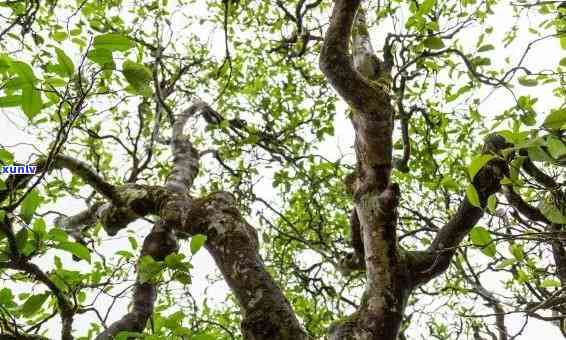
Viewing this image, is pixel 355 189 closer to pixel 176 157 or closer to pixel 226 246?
pixel 226 246

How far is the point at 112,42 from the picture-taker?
1271 millimetres

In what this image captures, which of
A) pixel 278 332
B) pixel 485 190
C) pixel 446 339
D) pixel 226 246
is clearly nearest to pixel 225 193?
pixel 226 246

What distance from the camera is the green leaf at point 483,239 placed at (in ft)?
6.79

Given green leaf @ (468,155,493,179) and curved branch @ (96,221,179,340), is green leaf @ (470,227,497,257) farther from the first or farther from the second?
curved branch @ (96,221,179,340)

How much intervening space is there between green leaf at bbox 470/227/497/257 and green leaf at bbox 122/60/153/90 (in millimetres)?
1675

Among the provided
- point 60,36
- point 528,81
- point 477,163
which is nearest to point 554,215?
point 477,163

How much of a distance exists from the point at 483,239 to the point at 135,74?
1.75m

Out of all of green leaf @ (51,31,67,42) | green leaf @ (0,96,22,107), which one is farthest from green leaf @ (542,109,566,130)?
green leaf @ (51,31,67,42)

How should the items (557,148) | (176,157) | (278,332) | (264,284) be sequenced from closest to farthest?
(557,148) → (278,332) → (264,284) → (176,157)

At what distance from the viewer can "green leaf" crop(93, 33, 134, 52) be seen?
126 centimetres

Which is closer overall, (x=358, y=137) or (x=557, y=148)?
(x=557, y=148)

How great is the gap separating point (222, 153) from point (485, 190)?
461 centimetres

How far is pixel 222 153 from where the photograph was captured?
681 cm

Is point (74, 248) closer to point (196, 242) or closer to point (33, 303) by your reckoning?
point (33, 303)
